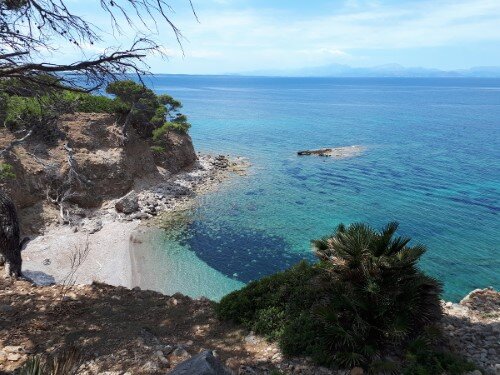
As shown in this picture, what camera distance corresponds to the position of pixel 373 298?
898cm

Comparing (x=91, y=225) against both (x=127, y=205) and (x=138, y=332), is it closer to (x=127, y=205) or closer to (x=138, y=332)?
(x=127, y=205)

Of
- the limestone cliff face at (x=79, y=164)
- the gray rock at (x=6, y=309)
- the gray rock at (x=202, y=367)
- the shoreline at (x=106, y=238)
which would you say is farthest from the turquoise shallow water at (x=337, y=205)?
the limestone cliff face at (x=79, y=164)

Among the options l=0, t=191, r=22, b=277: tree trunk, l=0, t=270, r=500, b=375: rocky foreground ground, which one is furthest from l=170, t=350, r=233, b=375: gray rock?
l=0, t=191, r=22, b=277: tree trunk

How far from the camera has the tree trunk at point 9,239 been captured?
46.9ft

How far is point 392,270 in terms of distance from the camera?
30.3 feet

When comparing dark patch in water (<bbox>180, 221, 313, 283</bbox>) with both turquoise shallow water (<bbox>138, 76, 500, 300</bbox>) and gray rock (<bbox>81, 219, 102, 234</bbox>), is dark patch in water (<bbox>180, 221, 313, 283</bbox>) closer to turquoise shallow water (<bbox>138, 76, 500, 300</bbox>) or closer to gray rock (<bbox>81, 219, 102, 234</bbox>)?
turquoise shallow water (<bbox>138, 76, 500, 300</bbox>)

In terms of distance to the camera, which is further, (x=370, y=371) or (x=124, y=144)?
(x=124, y=144)

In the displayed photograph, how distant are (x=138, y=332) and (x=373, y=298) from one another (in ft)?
18.8

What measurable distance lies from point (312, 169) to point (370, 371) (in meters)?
38.3

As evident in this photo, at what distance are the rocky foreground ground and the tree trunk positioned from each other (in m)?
2.74

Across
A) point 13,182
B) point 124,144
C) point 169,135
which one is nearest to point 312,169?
point 169,135

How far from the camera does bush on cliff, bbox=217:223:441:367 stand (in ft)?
28.3

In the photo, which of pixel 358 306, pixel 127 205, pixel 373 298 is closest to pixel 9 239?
pixel 358 306

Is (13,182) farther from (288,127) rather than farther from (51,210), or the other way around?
(288,127)
